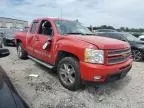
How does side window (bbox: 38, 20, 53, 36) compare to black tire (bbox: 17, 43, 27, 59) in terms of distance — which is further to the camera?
black tire (bbox: 17, 43, 27, 59)

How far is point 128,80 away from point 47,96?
2649 millimetres

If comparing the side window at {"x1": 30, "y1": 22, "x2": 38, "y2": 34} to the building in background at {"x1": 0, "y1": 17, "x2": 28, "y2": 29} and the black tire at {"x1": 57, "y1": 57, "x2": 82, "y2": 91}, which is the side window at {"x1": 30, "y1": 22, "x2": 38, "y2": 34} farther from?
the building in background at {"x1": 0, "y1": 17, "x2": 28, "y2": 29}

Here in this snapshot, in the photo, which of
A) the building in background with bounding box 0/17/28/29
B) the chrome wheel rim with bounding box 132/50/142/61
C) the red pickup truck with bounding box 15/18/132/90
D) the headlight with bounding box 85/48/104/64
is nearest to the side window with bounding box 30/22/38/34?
the red pickup truck with bounding box 15/18/132/90

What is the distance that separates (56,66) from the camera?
5.31m

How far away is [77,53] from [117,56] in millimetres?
956

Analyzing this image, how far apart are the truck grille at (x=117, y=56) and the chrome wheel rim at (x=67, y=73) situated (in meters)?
0.94

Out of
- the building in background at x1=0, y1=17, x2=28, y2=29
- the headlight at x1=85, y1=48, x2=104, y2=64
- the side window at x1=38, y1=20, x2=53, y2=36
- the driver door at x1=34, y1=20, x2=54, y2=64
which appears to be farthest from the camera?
the building in background at x1=0, y1=17, x2=28, y2=29

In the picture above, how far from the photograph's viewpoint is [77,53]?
4.37 m

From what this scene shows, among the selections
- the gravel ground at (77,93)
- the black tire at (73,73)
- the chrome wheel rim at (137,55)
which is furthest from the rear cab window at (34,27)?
the chrome wheel rim at (137,55)

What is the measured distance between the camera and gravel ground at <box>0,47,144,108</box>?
4.16 m

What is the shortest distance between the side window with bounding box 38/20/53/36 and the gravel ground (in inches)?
53.4

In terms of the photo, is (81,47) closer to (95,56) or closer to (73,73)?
(95,56)

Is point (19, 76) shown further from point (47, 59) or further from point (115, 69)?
point (115, 69)

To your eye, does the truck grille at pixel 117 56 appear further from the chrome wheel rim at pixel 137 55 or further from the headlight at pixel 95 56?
the chrome wheel rim at pixel 137 55
